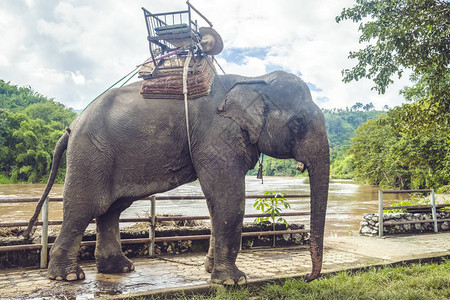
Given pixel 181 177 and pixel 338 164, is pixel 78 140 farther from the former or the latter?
pixel 338 164

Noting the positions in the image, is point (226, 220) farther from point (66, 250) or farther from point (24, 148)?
point (24, 148)

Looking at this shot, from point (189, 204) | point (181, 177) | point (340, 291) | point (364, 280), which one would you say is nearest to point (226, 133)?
point (181, 177)

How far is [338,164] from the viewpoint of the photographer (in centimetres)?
7388

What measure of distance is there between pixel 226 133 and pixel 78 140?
5.01 feet

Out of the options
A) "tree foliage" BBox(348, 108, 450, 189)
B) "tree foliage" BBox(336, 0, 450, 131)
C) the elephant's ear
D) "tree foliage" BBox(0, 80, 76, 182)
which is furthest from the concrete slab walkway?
"tree foliage" BBox(0, 80, 76, 182)

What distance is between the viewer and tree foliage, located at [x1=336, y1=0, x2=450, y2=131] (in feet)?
25.6

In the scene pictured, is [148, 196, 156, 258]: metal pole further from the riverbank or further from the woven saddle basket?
the woven saddle basket

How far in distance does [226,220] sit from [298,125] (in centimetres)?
119

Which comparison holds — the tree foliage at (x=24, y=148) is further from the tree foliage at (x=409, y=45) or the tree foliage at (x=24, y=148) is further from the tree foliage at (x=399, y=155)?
the tree foliage at (x=409, y=45)

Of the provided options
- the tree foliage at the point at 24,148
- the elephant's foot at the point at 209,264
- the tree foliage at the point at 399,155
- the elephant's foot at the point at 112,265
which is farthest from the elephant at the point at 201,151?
the tree foliage at the point at 24,148

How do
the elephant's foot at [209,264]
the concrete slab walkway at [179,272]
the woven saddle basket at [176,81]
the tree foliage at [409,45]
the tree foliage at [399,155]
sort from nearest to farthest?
the concrete slab walkway at [179,272] < the woven saddle basket at [176,81] < the elephant's foot at [209,264] < the tree foliage at [409,45] < the tree foliage at [399,155]

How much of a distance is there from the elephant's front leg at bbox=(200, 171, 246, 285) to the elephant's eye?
73 centimetres

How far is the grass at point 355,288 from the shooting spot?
3744 millimetres

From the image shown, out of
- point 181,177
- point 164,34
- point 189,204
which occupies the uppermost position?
point 164,34
